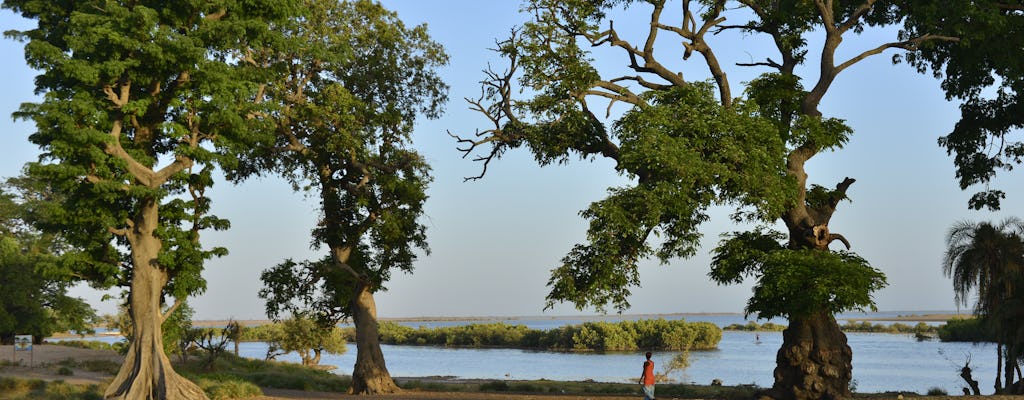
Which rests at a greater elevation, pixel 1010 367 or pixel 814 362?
pixel 814 362

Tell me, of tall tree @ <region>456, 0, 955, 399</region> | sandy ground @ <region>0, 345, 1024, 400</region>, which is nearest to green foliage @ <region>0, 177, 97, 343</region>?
sandy ground @ <region>0, 345, 1024, 400</region>

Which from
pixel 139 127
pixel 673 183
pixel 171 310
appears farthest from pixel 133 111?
pixel 673 183

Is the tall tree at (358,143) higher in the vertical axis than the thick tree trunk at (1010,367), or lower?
higher

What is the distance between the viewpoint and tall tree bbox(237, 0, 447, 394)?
28.6m

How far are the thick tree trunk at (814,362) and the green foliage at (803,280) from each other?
1.12 meters

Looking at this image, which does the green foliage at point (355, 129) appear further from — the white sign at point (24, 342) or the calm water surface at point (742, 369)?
the calm water surface at point (742, 369)

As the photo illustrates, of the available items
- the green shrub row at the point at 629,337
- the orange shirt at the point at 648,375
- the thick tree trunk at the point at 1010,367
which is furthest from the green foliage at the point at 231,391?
the green shrub row at the point at 629,337

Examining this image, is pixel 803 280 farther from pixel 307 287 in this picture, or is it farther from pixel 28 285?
A: pixel 28 285

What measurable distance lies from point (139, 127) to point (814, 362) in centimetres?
1946

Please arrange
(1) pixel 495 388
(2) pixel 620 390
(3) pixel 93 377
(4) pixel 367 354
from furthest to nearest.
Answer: (3) pixel 93 377 < (1) pixel 495 388 < (2) pixel 620 390 < (4) pixel 367 354

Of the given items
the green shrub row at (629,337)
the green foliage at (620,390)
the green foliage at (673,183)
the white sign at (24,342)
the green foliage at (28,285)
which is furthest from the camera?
the green shrub row at (629,337)

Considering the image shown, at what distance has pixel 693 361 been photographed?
2790 inches

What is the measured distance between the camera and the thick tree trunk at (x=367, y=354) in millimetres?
29531

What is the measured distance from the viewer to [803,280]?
19.0 metres
